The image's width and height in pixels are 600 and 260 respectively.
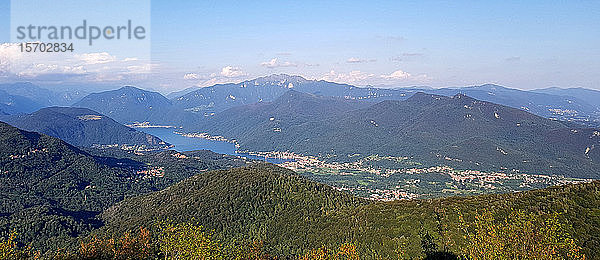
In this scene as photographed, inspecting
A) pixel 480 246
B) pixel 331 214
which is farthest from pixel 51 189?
pixel 480 246

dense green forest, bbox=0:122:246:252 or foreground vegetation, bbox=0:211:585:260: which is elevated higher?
foreground vegetation, bbox=0:211:585:260

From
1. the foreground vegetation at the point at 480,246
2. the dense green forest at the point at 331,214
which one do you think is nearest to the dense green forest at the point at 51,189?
the dense green forest at the point at 331,214

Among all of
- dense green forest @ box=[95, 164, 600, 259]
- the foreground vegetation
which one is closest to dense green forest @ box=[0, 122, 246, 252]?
dense green forest @ box=[95, 164, 600, 259]

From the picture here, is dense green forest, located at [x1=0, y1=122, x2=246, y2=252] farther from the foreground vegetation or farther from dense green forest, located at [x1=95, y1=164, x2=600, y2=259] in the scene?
the foreground vegetation

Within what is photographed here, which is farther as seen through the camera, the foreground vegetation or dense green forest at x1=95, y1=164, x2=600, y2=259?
dense green forest at x1=95, y1=164, x2=600, y2=259

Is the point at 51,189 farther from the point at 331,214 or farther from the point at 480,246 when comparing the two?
the point at 480,246

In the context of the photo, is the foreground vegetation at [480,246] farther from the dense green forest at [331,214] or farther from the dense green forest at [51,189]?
the dense green forest at [51,189]

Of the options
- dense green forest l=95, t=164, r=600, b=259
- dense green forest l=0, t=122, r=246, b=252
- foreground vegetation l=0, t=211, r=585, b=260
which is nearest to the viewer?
foreground vegetation l=0, t=211, r=585, b=260

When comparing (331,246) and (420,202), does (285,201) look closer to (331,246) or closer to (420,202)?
(331,246)

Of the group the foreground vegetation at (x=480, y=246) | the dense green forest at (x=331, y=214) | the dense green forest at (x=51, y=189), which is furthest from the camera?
the dense green forest at (x=51, y=189)

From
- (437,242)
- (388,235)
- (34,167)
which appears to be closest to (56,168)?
(34,167)

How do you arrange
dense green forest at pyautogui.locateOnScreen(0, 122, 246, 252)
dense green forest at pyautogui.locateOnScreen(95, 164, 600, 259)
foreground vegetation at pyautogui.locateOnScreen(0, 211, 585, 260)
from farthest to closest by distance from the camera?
dense green forest at pyautogui.locateOnScreen(0, 122, 246, 252), dense green forest at pyautogui.locateOnScreen(95, 164, 600, 259), foreground vegetation at pyautogui.locateOnScreen(0, 211, 585, 260)
